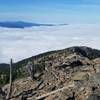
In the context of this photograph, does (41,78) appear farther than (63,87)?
Yes

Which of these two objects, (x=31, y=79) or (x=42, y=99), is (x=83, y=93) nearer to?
(x=42, y=99)

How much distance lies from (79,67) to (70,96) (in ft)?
51.0

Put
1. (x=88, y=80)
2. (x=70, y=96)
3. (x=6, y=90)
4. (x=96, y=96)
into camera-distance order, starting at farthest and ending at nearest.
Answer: (x=6, y=90)
(x=88, y=80)
(x=70, y=96)
(x=96, y=96)

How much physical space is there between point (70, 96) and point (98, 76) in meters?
5.88

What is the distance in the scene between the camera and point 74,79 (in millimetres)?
67438

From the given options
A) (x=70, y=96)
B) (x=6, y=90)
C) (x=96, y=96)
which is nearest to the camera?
(x=96, y=96)

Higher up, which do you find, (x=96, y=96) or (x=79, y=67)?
(x=79, y=67)

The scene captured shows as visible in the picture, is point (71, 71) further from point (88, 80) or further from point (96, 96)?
point (96, 96)

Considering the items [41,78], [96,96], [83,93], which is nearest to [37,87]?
[41,78]

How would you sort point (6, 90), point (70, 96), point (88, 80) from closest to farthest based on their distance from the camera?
point (70, 96) → point (88, 80) → point (6, 90)

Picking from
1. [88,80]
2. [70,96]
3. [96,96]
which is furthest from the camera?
[88,80]

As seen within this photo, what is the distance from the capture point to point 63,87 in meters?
64.7

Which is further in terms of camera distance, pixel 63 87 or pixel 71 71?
pixel 71 71

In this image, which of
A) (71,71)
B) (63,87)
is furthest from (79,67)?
(63,87)
